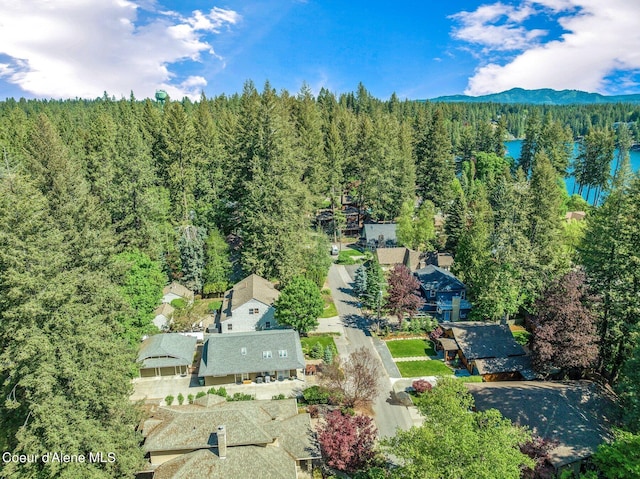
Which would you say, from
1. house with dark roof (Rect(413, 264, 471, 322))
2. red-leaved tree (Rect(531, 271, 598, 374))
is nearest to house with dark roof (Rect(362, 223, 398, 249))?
house with dark roof (Rect(413, 264, 471, 322))

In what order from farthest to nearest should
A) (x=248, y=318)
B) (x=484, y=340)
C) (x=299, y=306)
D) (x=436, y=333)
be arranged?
(x=248, y=318)
(x=436, y=333)
(x=299, y=306)
(x=484, y=340)

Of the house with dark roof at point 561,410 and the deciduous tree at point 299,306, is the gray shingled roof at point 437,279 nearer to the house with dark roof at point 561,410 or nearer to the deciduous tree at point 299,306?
the deciduous tree at point 299,306

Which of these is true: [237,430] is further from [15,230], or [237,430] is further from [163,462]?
[15,230]

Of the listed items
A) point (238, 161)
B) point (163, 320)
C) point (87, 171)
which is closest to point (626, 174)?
point (238, 161)

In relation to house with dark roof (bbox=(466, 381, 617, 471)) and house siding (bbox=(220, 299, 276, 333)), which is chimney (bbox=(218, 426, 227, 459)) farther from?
house siding (bbox=(220, 299, 276, 333))

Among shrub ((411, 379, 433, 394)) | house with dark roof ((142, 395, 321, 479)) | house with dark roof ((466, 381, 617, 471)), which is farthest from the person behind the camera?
shrub ((411, 379, 433, 394))

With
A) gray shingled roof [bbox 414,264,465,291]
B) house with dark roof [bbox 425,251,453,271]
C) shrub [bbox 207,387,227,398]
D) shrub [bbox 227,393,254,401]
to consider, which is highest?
house with dark roof [bbox 425,251,453,271]

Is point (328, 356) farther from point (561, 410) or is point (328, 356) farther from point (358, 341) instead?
point (561, 410)

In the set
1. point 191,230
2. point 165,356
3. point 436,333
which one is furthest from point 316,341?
point 191,230
